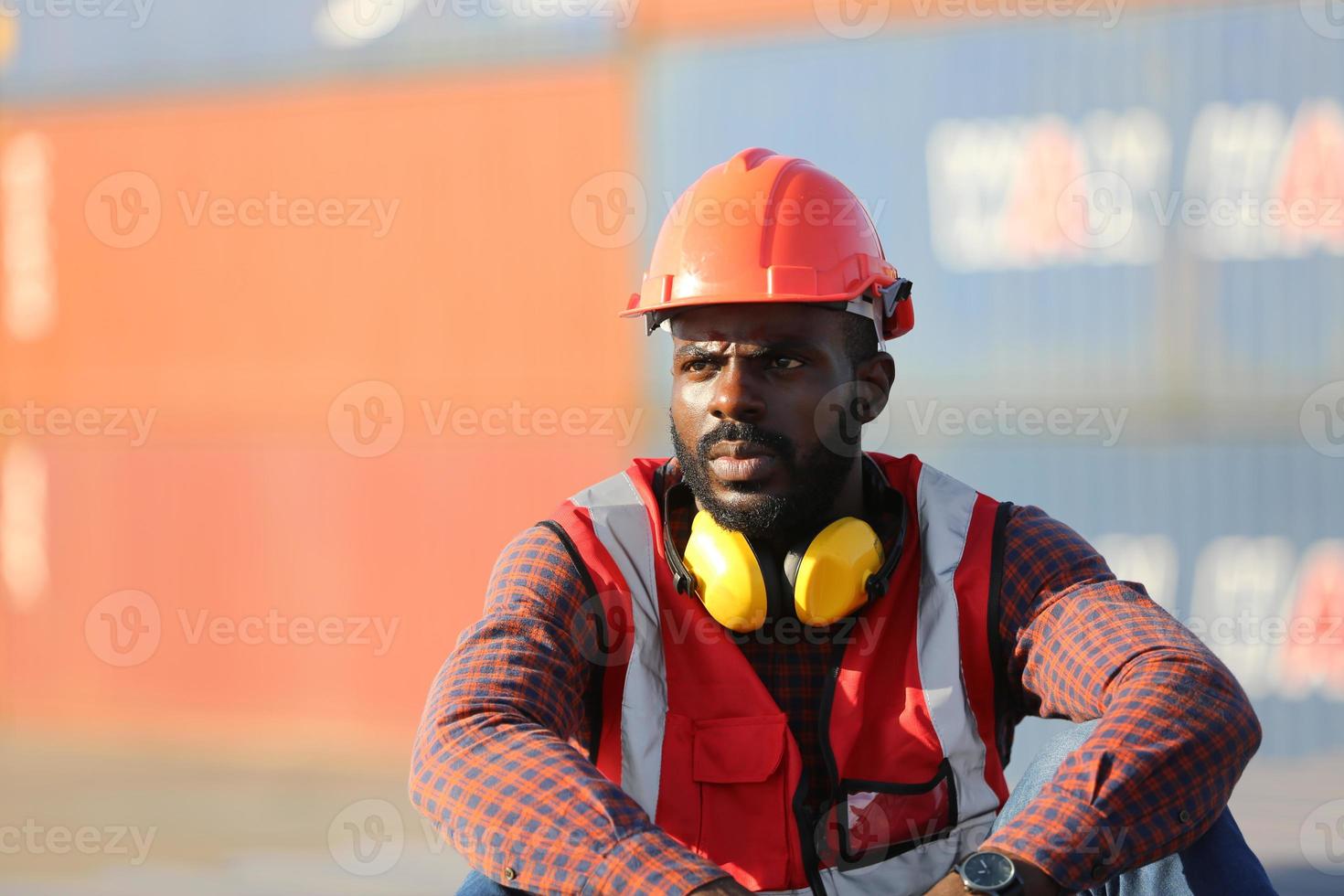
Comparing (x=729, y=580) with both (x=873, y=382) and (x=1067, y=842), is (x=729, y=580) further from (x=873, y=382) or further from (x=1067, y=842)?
(x=1067, y=842)

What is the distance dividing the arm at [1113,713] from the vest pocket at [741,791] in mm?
443

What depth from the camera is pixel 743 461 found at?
2.42 m

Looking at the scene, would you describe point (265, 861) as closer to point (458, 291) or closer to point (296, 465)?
point (296, 465)

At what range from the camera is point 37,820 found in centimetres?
446

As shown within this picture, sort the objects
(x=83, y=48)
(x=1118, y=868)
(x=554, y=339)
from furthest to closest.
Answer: (x=83, y=48) → (x=554, y=339) → (x=1118, y=868)

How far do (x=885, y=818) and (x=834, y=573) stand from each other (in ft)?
1.34

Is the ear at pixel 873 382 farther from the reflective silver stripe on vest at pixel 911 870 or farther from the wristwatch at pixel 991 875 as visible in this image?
the wristwatch at pixel 991 875

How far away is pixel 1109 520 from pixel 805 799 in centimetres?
216

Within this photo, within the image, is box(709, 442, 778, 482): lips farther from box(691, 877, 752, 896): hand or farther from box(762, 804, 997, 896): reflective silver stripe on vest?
box(691, 877, 752, 896): hand

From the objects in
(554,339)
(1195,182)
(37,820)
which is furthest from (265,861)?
(1195,182)

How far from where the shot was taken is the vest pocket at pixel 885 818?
230cm

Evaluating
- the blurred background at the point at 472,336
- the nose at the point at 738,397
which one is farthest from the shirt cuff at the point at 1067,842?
the blurred background at the point at 472,336

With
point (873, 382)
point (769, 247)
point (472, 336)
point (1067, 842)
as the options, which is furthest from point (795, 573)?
point (472, 336)

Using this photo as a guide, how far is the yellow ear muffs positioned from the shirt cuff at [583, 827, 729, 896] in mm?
566
